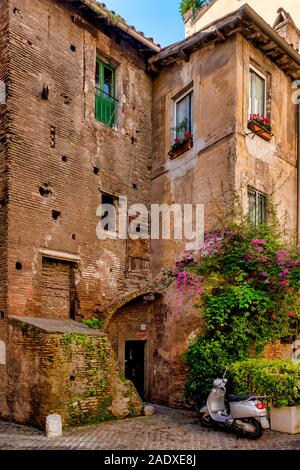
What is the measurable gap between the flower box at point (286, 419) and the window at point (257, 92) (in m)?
7.43

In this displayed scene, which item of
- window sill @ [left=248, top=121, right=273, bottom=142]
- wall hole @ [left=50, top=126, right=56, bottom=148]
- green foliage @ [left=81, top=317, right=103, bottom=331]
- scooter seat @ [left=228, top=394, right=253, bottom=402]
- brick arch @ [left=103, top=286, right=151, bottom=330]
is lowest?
scooter seat @ [left=228, top=394, right=253, bottom=402]

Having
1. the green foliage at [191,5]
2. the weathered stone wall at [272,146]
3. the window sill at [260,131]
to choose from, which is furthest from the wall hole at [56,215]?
the green foliage at [191,5]

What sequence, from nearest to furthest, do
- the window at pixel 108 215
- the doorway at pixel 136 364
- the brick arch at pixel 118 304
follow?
the brick arch at pixel 118 304 < the window at pixel 108 215 < the doorway at pixel 136 364

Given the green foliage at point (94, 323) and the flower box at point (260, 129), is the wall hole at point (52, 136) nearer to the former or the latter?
the green foliage at point (94, 323)

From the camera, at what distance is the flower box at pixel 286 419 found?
862 cm

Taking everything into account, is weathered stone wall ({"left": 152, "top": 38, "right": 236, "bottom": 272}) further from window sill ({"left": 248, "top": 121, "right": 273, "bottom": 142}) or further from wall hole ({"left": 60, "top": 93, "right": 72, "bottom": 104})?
wall hole ({"left": 60, "top": 93, "right": 72, "bottom": 104})

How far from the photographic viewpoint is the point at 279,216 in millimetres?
12984

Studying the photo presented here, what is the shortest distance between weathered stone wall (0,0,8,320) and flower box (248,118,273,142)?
19.5 feet

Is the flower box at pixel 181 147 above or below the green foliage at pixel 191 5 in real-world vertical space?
below

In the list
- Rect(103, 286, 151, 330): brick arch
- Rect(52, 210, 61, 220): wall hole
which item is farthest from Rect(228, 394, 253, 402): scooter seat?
Rect(52, 210, 61, 220): wall hole

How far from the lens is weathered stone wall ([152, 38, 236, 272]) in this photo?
1189 centimetres

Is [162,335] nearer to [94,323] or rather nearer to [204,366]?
[94,323]

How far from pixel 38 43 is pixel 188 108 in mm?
4325

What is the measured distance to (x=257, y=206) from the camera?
40.9 ft
